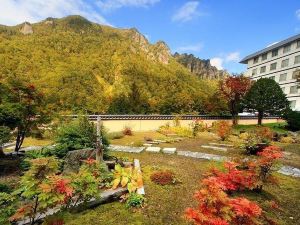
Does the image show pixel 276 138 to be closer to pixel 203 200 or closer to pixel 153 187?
pixel 153 187

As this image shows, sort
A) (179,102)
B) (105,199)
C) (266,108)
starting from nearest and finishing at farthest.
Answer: (105,199) < (266,108) < (179,102)

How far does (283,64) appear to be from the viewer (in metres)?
47.4

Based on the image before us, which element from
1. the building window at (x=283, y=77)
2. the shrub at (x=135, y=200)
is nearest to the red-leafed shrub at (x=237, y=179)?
the shrub at (x=135, y=200)

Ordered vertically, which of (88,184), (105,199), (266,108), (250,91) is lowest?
(105,199)

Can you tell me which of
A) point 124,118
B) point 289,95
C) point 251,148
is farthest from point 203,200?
point 289,95

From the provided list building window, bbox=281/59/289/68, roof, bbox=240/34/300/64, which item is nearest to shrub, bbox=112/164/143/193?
roof, bbox=240/34/300/64

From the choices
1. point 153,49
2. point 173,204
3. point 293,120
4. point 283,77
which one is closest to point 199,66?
point 153,49

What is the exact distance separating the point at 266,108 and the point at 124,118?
15605 millimetres

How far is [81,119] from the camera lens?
11648 mm

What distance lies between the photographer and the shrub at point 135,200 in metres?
7.32

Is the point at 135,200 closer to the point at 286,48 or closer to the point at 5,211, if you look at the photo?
the point at 5,211

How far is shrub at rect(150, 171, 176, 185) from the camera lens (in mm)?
9172

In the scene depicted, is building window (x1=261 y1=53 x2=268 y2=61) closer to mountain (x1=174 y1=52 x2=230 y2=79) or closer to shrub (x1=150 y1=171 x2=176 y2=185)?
shrub (x1=150 y1=171 x2=176 y2=185)

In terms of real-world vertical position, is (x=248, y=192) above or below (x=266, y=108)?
below
